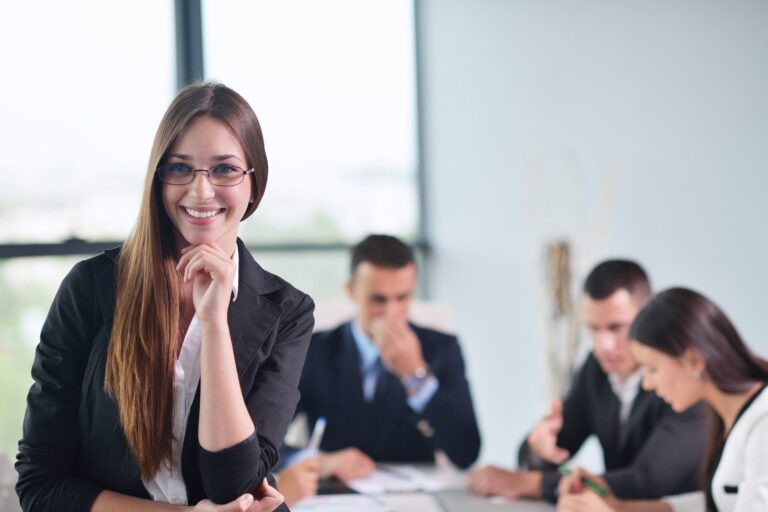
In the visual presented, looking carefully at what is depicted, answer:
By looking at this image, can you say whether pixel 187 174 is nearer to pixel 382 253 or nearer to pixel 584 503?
pixel 584 503

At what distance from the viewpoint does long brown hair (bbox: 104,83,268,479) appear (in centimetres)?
136

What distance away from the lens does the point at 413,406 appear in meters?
3.04

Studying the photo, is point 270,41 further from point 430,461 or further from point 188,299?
point 188,299

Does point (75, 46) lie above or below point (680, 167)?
above

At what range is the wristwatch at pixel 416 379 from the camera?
3059mm

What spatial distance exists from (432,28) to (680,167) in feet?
5.38

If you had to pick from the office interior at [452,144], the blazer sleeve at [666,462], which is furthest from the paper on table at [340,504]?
the office interior at [452,144]

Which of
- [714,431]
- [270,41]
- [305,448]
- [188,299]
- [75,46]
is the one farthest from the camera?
[270,41]

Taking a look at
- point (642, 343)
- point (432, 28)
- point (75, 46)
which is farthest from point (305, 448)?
point (432, 28)

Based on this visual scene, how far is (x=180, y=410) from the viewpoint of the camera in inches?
55.1

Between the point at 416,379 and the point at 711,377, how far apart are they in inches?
44.6

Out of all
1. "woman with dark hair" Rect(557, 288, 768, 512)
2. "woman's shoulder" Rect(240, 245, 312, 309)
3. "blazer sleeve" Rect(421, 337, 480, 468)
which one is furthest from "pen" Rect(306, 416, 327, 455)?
"woman's shoulder" Rect(240, 245, 312, 309)

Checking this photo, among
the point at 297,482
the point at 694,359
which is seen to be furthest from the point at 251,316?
the point at 694,359

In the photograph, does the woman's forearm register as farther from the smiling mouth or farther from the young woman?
the smiling mouth
